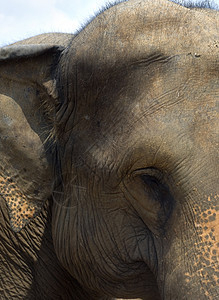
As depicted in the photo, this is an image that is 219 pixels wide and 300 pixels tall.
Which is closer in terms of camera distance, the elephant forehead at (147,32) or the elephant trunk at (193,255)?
the elephant trunk at (193,255)

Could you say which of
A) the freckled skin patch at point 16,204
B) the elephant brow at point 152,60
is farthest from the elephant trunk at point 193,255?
the freckled skin patch at point 16,204

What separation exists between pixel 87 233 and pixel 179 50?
83 cm

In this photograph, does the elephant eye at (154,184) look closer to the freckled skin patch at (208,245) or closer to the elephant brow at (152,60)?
the freckled skin patch at (208,245)

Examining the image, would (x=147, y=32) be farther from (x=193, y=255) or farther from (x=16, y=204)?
(x=16, y=204)

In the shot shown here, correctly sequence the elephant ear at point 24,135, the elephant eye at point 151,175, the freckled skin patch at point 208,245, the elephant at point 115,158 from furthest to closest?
the elephant ear at point 24,135, the elephant eye at point 151,175, the elephant at point 115,158, the freckled skin patch at point 208,245

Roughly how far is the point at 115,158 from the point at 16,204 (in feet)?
1.84

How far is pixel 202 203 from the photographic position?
5.79 ft

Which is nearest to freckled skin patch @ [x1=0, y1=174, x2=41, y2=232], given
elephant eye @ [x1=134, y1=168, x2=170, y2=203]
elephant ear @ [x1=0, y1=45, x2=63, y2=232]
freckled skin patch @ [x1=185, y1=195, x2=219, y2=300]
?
elephant ear @ [x1=0, y1=45, x2=63, y2=232]

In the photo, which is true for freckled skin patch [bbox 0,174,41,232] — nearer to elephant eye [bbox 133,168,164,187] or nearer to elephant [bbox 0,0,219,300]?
elephant [bbox 0,0,219,300]

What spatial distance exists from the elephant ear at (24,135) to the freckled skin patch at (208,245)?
2.76 ft

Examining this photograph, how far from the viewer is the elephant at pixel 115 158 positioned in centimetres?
183

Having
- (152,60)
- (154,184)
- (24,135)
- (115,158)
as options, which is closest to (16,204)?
(24,135)

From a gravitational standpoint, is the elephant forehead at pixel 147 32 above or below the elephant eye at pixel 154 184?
above

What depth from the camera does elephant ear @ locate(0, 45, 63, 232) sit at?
2.31 m
